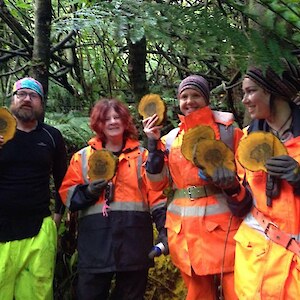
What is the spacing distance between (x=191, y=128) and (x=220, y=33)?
3.58 ft

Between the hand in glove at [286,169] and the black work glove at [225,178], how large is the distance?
0.25m

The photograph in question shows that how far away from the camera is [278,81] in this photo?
2.15m

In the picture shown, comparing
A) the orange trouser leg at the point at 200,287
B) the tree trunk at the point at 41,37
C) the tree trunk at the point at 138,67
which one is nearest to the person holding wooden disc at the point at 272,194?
the orange trouser leg at the point at 200,287

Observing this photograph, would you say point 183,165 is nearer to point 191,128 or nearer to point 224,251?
point 191,128

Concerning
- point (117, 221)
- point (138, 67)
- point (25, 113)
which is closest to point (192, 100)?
point (117, 221)

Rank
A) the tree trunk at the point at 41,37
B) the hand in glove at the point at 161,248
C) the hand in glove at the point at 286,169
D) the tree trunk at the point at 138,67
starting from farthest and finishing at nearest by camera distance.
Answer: the tree trunk at the point at 138,67 < the tree trunk at the point at 41,37 < the hand in glove at the point at 161,248 < the hand in glove at the point at 286,169

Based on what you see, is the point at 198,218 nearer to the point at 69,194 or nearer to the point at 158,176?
the point at 158,176

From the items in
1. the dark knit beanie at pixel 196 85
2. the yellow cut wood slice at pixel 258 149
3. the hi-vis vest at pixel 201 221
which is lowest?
the hi-vis vest at pixel 201 221

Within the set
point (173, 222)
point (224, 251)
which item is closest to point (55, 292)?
point (173, 222)

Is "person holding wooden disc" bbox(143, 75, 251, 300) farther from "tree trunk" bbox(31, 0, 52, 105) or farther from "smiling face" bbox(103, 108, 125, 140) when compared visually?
"tree trunk" bbox(31, 0, 52, 105)

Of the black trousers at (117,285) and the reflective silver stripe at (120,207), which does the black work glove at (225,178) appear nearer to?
the reflective silver stripe at (120,207)

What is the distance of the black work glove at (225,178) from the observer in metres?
2.24

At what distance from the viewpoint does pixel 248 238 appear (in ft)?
7.43

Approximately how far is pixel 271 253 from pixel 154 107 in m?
1.22
